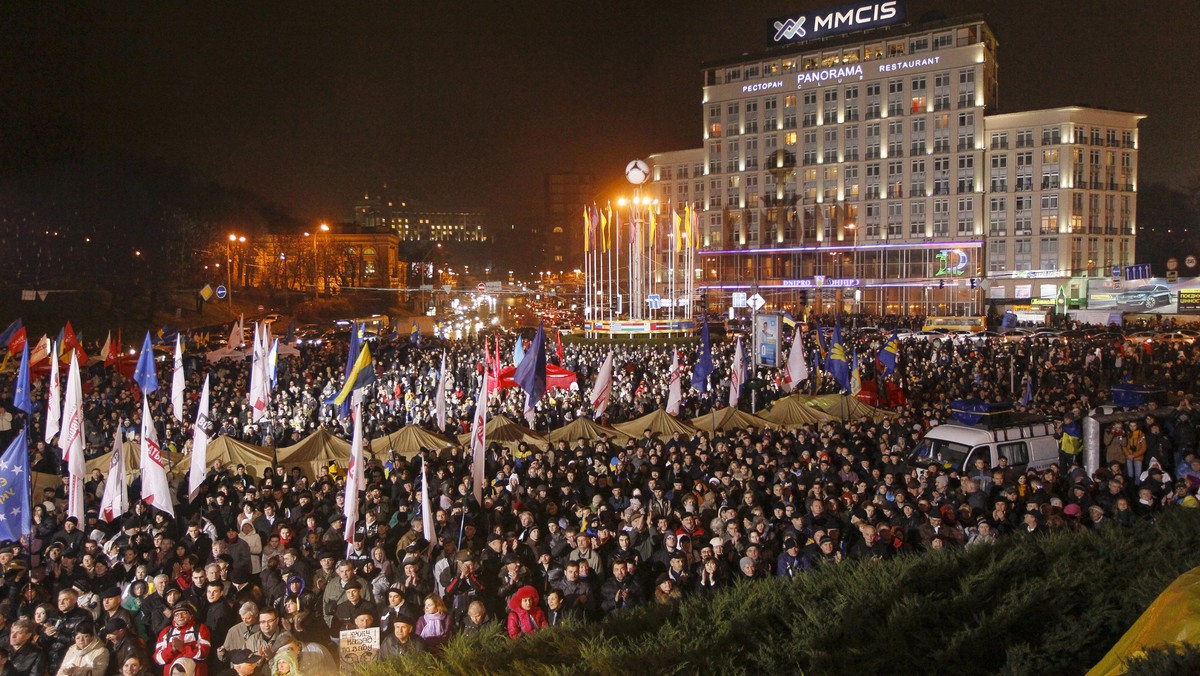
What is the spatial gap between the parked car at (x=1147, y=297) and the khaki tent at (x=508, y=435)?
46110mm

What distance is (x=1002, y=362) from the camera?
83.0 ft

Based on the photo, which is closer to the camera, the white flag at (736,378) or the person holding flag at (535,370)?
the person holding flag at (535,370)

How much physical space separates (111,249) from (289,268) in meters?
26.4

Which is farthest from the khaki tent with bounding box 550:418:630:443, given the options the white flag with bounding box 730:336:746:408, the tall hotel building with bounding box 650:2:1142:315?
the tall hotel building with bounding box 650:2:1142:315

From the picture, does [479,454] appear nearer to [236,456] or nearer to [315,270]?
[236,456]

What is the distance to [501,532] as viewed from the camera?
8906 millimetres

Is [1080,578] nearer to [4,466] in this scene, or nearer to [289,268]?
[4,466]

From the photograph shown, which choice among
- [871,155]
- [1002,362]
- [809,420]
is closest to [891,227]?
[871,155]

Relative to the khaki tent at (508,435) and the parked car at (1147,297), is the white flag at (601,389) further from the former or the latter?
the parked car at (1147,297)

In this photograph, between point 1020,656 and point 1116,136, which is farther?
point 1116,136

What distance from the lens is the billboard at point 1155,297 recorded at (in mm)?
44562

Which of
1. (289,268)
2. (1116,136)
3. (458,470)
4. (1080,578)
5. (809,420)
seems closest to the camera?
(1080,578)

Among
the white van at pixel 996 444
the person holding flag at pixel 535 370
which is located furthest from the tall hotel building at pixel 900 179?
the person holding flag at pixel 535 370

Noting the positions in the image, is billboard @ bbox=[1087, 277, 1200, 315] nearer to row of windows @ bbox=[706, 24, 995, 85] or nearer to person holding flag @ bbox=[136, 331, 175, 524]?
row of windows @ bbox=[706, 24, 995, 85]
